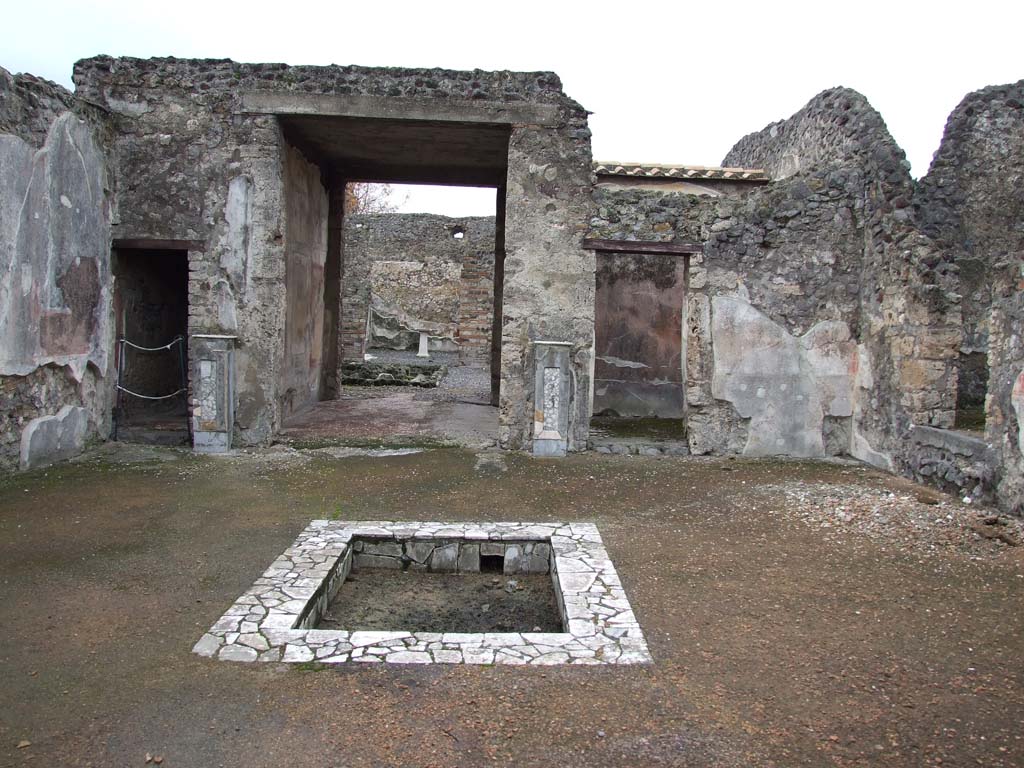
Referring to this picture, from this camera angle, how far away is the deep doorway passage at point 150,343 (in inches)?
308

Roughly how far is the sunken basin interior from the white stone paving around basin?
11cm

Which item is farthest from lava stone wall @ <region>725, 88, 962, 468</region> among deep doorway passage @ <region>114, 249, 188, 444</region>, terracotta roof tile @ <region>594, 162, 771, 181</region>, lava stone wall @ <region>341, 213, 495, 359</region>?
lava stone wall @ <region>341, 213, 495, 359</region>

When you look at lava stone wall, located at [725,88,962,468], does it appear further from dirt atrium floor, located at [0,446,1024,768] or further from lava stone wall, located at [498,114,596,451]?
lava stone wall, located at [498,114,596,451]

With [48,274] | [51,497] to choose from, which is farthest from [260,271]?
[51,497]

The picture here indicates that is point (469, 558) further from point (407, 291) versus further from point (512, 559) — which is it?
point (407, 291)

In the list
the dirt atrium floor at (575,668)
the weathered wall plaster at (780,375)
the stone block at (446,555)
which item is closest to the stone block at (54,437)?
the dirt atrium floor at (575,668)

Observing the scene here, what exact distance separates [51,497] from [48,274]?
6.46 ft

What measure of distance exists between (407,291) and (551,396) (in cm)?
1186

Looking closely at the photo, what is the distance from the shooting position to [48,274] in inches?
253

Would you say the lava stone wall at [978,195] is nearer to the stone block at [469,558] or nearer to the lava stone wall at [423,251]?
the stone block at [469,558]

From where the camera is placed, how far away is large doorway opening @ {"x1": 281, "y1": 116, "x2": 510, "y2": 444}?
27.3 feet

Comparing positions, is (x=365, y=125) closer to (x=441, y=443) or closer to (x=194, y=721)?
(x=441, y=443)

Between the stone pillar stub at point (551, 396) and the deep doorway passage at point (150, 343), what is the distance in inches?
136

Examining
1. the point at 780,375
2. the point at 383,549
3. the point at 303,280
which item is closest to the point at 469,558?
the point at 383,549
